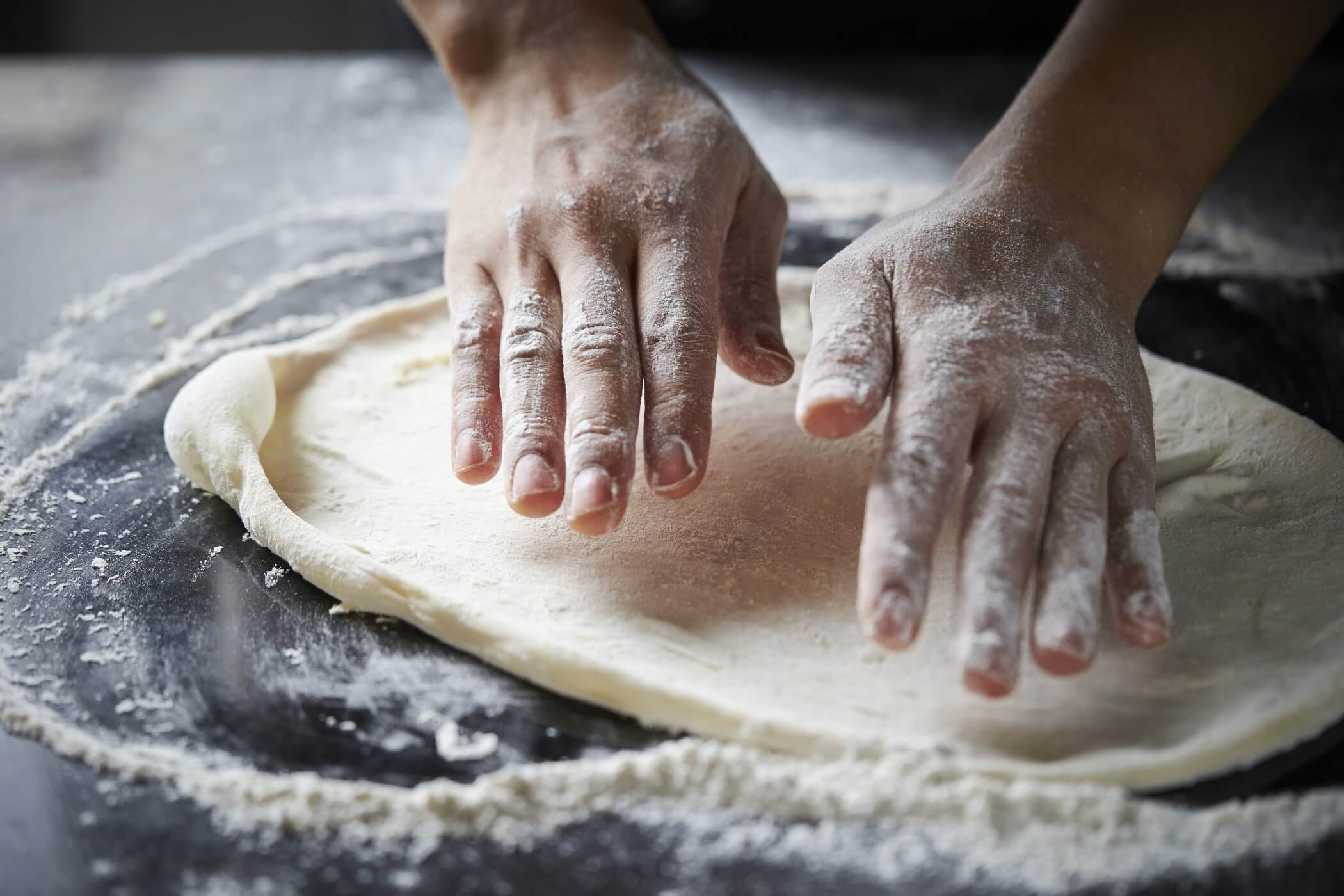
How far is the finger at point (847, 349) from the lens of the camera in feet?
2.80

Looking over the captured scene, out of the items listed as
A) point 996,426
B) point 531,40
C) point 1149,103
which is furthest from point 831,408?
point 531,40

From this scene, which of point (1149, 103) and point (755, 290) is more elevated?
point (1149, 103)

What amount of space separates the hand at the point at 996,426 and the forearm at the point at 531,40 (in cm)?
53

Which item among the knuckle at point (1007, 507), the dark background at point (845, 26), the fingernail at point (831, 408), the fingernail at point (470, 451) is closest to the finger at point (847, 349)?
the fingernail at point (831, 408)

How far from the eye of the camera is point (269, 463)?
1163mm

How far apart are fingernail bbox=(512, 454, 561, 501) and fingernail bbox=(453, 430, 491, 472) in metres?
0.08

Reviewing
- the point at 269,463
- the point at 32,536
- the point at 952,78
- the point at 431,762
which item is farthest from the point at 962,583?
the point at 952,78

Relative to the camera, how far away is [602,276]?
1070 millimetres

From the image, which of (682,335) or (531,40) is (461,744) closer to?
(682,335)

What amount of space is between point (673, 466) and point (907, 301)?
24 centimetres

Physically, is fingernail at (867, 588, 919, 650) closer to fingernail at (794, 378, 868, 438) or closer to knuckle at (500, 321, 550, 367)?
fingernail at (794, 378, 868, 438)

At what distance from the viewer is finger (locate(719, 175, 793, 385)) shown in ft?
3.59

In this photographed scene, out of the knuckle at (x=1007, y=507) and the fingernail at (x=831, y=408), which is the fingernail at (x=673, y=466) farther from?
the knuckle at (x=1007, y=507)

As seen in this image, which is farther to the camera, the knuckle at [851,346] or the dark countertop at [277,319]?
the knuckle at [851,346]
